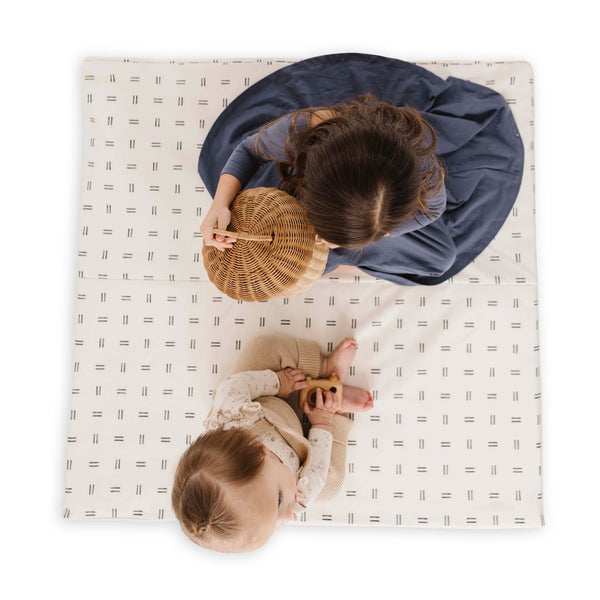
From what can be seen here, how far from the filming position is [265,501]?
0.77 metres

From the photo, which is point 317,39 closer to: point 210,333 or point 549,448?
point 210,333

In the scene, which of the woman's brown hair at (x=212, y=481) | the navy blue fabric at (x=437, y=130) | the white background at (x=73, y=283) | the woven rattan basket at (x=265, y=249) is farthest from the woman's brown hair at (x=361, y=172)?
the white background at (x=73, y=283)

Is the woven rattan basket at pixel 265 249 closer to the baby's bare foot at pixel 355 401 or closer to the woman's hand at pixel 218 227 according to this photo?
the woman's hand at pixel 218 227

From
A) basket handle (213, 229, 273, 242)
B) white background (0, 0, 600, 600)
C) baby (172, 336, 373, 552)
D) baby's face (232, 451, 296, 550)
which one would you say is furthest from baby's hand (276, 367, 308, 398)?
basket handle (213, 229, 273, 242)

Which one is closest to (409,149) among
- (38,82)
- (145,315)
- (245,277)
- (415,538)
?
(245,277)

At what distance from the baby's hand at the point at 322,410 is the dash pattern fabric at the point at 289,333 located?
0.24 ft

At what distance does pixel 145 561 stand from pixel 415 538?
533 millimetres

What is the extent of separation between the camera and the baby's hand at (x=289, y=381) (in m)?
1.01

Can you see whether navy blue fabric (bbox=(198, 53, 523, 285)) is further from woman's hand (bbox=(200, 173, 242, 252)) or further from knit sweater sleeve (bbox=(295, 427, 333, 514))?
knit sweater sleeve (bbox=(295, 427, 333, 514))

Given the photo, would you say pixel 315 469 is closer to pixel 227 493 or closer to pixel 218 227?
pixel 227 493

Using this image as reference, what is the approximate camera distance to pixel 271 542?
106 cm

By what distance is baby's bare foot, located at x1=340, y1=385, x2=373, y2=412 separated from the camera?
102cm

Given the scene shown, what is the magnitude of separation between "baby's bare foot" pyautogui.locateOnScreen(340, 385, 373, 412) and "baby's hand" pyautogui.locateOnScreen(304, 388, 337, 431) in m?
0.02

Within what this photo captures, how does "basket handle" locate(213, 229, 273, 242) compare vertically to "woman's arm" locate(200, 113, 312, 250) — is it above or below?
below
